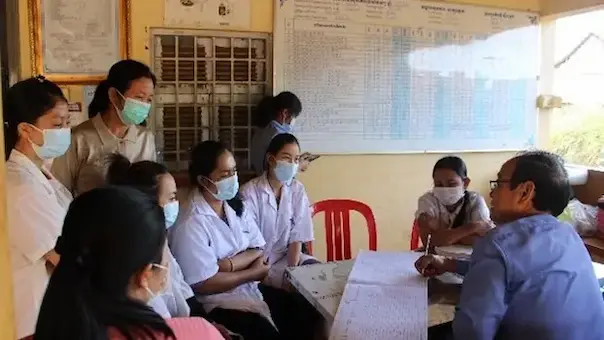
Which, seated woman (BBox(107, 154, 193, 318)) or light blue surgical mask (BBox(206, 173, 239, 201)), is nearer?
seated woman (BBox(107, 154, 193, 318))

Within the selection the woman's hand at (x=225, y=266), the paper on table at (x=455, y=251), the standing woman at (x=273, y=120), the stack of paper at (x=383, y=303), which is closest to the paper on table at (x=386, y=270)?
the stack of paper at (x=383, y=303)

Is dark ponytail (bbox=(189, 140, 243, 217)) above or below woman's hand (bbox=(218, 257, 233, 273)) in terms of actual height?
above

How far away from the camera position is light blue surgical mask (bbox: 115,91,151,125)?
2299 millimetres

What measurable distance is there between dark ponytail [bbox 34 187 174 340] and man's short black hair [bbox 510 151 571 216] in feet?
3.28

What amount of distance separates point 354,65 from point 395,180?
2.72 ft

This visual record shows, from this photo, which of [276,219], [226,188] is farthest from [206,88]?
[226,188]

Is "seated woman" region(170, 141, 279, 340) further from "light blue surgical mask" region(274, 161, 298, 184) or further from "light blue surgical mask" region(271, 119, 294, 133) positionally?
"light blue surgical mask" region(271, 119, 294, 133)

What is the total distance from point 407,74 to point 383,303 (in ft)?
7.71

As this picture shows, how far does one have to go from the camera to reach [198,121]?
124 inches

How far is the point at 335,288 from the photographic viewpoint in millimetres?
1824

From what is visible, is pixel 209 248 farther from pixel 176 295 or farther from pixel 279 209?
pixel 279 209

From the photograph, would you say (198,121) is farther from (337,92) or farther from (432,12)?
(432,12)

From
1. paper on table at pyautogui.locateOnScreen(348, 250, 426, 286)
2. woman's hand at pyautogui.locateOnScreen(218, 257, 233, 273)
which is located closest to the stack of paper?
paper on table at pyautogui.locateOnScreen(348, 250, 426, 286)

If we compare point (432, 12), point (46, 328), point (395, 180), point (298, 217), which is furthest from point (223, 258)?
point (432, 12)
